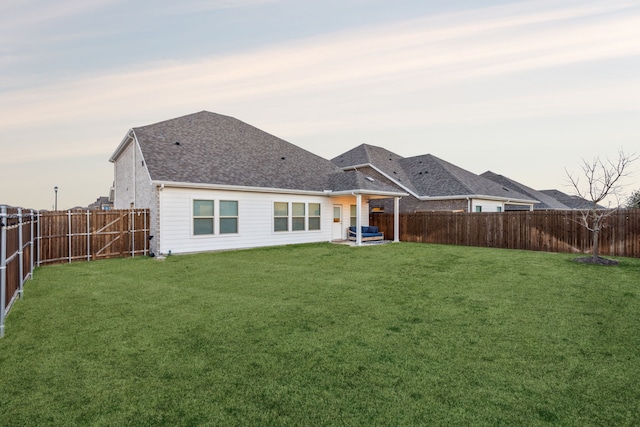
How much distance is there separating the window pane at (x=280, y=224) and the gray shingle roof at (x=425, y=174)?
1012 cm

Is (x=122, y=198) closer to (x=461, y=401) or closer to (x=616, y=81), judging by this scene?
(x=461, y=401)

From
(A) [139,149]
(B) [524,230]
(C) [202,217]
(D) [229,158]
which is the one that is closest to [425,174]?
(B) [524,230]

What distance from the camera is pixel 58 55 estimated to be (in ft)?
41.0

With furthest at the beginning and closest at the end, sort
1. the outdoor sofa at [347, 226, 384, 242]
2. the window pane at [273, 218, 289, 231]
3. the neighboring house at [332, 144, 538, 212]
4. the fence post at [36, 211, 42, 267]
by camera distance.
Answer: the neighboring house at [332, 144, 538, 212] → the outdoor sofa at [347, 226, 384, 242] → the window pane at [273, 218, 289, 231] → the fence post at [36, 211, 42, 267]

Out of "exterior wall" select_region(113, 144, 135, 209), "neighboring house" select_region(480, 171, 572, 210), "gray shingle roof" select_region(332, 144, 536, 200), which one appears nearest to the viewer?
"exterior wall" select_region(113, 144, 135, 209)

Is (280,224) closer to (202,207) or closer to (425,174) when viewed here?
(202,207)

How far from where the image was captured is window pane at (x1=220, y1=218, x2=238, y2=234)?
47.8 feet

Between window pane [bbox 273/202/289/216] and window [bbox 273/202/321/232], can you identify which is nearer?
window pane [bbox 273/202/289/216]

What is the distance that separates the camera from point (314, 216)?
18.3 meters

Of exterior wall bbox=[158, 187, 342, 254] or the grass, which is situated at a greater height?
exterior wall bbox=[158, 187, 342, 254]

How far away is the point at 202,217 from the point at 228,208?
1.31 m

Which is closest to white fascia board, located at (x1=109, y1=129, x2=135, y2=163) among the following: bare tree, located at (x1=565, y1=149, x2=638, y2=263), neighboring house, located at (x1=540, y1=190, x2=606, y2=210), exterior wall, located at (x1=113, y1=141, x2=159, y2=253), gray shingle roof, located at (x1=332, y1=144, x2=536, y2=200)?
exterior wall, located at (x1=113, y1=141, x2=159, y2=253)

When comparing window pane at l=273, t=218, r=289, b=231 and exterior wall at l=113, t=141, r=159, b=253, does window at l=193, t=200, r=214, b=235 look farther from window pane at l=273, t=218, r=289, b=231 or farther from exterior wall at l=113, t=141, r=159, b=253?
window pane at l=273, t=218, r=289, b=231

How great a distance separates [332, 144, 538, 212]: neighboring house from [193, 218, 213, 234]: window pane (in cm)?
1287
